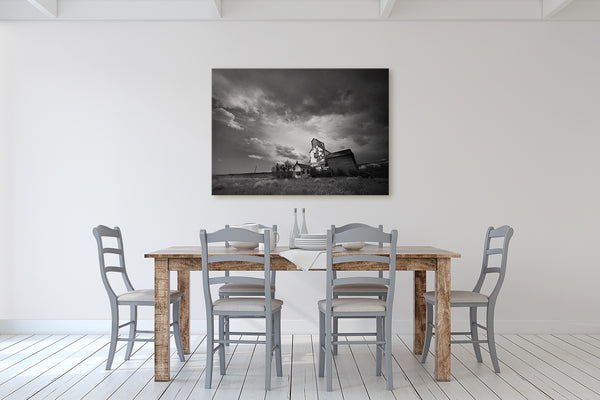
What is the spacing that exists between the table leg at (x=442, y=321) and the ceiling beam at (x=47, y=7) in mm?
3928

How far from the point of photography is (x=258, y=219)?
493 centimetres

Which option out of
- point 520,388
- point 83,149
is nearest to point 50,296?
point 83,149

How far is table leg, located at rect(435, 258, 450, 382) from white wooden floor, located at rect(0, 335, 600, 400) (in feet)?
0.31

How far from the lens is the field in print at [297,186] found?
16.1 feet

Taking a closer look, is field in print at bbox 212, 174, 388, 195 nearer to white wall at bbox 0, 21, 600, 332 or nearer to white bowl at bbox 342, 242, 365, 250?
white wall at bbox 0, 21, 600, 332

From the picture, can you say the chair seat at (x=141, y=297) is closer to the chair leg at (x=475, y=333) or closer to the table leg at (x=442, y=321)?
the table leg at (x=442, y=321)

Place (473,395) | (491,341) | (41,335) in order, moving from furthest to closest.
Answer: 1. (41,335)
2. (491,341)
3. (473,395)

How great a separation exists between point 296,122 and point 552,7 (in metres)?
2.47

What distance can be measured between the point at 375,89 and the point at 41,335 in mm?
3715

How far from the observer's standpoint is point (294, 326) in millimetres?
4863

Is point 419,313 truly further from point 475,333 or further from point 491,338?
point 491,338

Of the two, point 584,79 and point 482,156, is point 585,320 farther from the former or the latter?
point 584,79

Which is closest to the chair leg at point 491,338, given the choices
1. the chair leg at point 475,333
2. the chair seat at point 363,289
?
the chair leg at point 475,333

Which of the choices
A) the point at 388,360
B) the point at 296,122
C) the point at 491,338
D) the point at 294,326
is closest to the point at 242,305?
the point at 388,360
